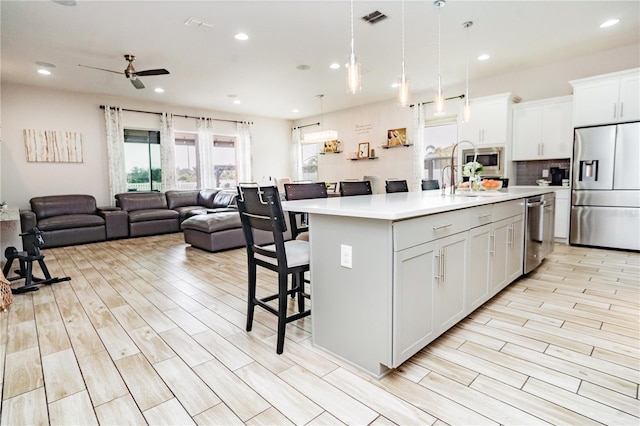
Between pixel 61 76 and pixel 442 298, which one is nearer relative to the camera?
pixel 442 298

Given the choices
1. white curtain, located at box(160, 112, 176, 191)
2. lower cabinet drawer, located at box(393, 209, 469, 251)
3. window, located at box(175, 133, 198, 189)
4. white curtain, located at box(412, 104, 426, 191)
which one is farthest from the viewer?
window, located at box(175, 133, 198, 189)

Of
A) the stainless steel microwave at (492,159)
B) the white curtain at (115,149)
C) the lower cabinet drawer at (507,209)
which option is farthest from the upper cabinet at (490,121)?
the white curtain at (115,149)

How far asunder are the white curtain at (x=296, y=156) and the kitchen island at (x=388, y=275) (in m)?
8.04

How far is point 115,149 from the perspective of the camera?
7.03 meters

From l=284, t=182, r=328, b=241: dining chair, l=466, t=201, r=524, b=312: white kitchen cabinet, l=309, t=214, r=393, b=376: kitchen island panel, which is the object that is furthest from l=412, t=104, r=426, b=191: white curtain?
l=309, t=214, r=393, b=376: kitchen island panel

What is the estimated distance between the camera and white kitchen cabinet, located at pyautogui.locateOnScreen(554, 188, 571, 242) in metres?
5.03

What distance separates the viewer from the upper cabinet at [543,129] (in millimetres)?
5141

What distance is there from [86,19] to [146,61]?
1.37m

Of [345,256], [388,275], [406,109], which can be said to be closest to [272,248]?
[345,256]

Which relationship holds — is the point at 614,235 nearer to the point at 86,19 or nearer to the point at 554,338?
the point at 554,338

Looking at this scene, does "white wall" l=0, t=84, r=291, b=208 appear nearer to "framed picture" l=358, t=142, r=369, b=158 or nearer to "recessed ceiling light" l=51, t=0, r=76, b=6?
"recessed ceiling light" l=51, t=0, r=76, b=6

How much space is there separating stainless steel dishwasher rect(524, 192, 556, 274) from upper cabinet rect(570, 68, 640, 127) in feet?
6.02

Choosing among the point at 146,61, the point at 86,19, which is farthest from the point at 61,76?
the point at 86,19

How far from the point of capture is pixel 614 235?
Answer: 4.62m
